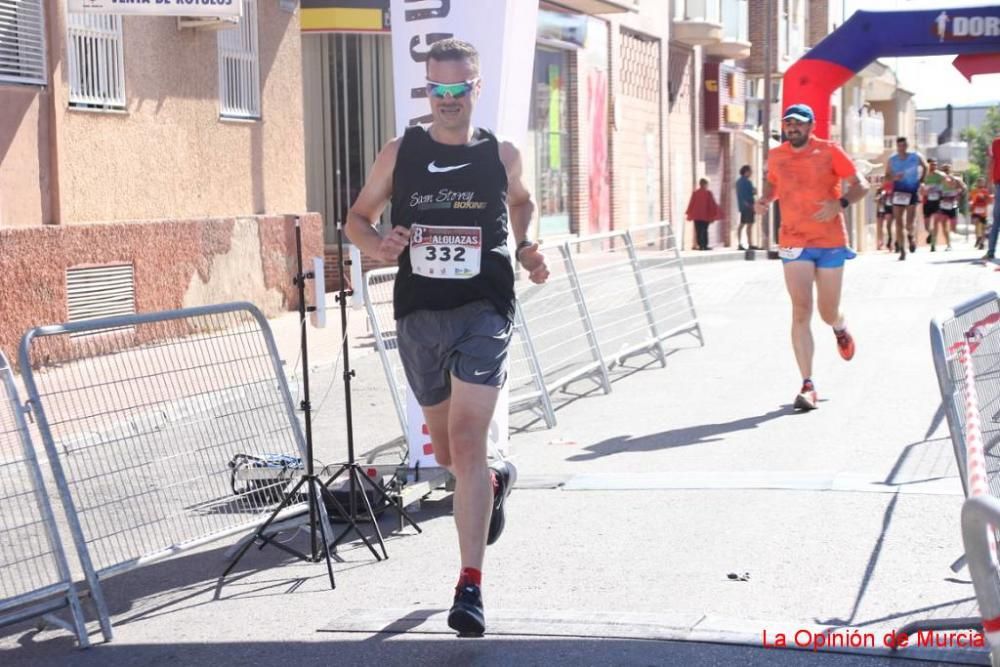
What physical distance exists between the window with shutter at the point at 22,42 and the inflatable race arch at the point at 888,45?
6.91 metres

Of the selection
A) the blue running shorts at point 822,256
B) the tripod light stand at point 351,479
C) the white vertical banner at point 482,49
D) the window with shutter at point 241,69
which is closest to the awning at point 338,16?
the window with shutter at point 241,69

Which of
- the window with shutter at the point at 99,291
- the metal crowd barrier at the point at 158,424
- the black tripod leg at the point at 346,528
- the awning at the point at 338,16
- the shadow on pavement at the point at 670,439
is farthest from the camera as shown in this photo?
the awning at the point at 338,16

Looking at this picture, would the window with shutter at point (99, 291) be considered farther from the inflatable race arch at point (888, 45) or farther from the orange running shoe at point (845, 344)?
the orange running shoe at point (845, 344)

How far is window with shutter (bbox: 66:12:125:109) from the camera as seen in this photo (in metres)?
15.4

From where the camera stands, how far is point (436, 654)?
5254 millimetres

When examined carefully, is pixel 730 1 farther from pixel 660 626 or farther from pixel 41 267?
pixel 660 626

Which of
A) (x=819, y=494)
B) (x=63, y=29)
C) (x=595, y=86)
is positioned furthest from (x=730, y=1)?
(x=819, y=494)

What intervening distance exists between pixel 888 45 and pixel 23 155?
26.1 feet

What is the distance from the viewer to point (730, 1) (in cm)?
4319

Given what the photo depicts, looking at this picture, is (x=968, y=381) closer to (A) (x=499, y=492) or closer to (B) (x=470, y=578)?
(B) (x=470, y=578)

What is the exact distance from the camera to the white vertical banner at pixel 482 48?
300 inches

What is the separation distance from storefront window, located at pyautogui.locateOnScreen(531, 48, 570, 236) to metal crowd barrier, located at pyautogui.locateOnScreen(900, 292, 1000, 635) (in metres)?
25.2

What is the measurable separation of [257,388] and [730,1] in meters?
38.0

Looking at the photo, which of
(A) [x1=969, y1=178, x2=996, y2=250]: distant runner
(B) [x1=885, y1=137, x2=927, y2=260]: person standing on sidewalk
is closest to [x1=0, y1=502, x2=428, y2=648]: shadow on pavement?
(B) [x1=885, y1=137, x2=927, y2=260]: person standing on sidewalk
